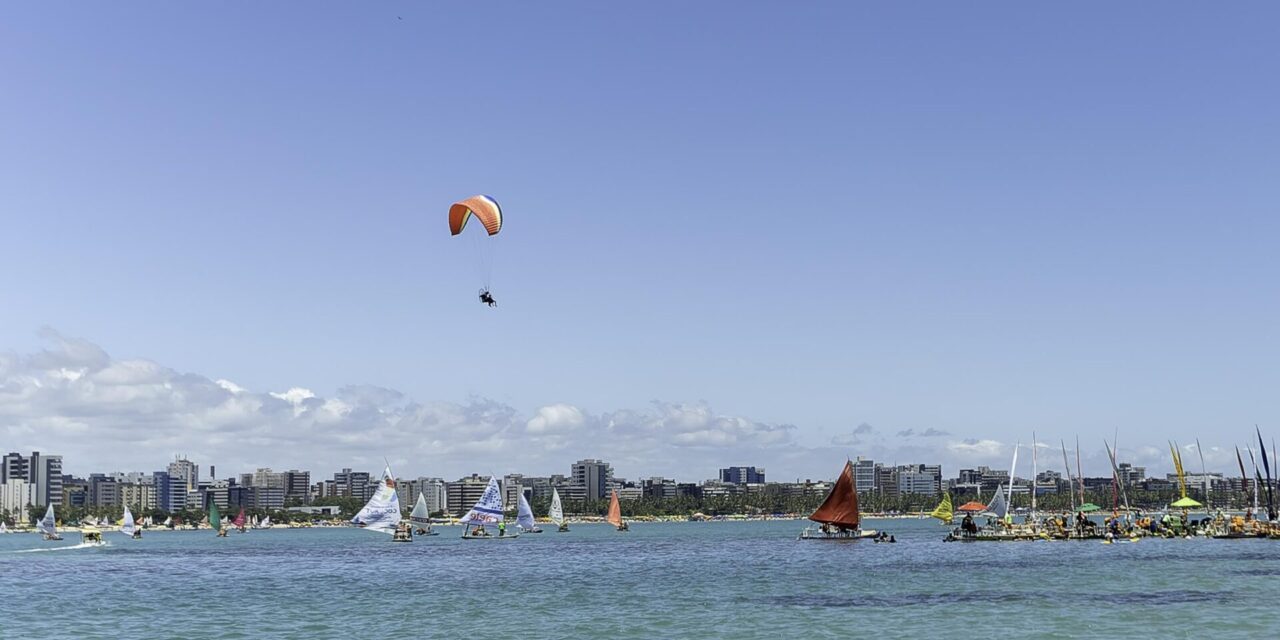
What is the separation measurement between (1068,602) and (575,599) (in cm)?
2287

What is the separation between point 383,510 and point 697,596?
267 feet

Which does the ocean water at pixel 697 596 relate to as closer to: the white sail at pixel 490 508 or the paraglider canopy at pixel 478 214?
the paraglider canopy at pixel 478 214

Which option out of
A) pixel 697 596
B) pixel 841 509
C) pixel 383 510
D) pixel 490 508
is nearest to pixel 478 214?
pixel 697 596

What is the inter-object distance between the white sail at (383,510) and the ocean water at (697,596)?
94.1 ft

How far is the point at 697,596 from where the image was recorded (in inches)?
2443

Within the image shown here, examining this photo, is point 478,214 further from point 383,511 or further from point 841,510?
point 383,511

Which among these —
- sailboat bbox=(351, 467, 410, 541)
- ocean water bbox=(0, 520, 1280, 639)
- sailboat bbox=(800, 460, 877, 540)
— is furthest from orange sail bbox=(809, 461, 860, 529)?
sailboat bbox=(351, 467, 410, 541)

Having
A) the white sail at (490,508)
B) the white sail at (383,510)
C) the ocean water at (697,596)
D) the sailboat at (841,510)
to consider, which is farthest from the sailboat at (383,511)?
the sailboat at (841,510)

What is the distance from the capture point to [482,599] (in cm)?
6225

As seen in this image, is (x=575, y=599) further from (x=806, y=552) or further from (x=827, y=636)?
(x=806, y=552)

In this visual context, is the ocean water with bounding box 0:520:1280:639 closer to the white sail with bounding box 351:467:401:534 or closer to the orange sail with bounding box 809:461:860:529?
the orange sail with bounding box 809:461:860:529

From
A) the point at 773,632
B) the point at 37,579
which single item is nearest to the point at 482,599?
the point at 773,632

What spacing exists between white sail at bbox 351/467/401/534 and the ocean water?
1129 inches

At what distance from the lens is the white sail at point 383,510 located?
439 feet
